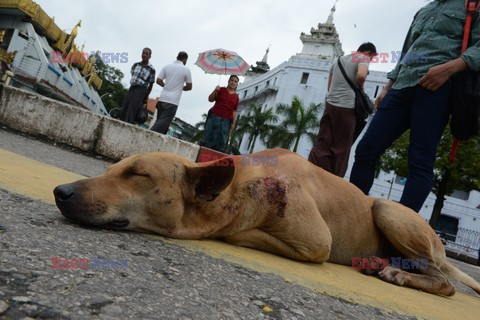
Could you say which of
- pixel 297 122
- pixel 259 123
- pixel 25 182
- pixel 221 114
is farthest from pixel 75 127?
pixel 259 123

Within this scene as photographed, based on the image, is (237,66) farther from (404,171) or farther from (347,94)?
(404,171)

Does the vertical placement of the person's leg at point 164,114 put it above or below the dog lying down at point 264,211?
above

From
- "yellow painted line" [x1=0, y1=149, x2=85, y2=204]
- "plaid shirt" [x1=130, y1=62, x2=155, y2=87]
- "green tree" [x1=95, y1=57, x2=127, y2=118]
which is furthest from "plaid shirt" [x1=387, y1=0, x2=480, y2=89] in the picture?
"green tree" [x1=95, y1=57, x2=127, y2=118]

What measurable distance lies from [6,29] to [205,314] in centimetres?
3342

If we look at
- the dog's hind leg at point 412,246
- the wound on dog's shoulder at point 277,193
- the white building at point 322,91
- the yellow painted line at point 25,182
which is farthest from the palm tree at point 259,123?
the wound on dog's shoulder at point 277,193

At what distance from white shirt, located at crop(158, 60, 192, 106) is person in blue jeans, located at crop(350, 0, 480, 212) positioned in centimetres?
460

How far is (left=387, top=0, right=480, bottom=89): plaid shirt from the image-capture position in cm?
342

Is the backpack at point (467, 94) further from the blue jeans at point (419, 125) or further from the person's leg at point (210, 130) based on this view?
the person's leg at point (210, 130)

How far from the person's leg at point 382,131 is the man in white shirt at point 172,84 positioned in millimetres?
4478

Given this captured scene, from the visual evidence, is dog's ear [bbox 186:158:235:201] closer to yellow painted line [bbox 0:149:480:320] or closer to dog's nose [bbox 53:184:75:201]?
yellow painted line [bbox 0:149:480:320]

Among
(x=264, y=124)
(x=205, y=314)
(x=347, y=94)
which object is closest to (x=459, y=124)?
(x=347, y=94)

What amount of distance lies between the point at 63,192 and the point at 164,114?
19.7 feet

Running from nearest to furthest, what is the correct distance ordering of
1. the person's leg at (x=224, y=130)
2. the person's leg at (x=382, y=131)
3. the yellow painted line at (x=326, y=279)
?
the yellow painted line at (x=326, y=279) < the person's leg at (x=382, y=131) < the person's leg at (x=224, y=130)

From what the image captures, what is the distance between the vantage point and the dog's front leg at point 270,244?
2375mm
